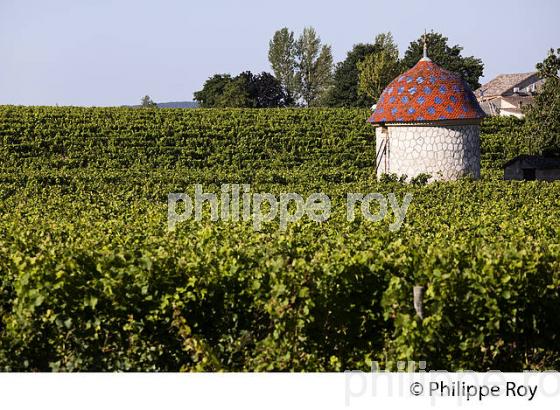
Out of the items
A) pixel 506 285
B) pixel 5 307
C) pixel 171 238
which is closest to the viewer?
pixel 506 285

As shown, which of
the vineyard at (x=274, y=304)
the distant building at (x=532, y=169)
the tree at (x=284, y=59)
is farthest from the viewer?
→ the tree at (x=284, y=59)

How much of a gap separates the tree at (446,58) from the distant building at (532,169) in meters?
46.8

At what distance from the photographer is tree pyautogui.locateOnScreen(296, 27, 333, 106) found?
105000 millimetres

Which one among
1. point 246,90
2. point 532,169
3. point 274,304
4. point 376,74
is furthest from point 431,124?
point 246,90

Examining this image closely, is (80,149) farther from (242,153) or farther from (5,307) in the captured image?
(5,307)

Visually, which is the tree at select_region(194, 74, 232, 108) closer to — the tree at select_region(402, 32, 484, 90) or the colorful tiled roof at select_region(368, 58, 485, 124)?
the tree at select_region(402, 32, 484, 90)

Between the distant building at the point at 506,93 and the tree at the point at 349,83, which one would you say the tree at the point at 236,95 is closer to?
the tree at the point at 349,83

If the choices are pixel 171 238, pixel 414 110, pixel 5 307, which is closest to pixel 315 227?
pixel 171 238

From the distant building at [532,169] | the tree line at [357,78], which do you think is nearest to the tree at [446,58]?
the tree line at [357,78]

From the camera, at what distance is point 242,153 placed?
143ft

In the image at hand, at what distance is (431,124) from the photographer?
2962 centimetres

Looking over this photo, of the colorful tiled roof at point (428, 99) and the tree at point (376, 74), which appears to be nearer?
the colorful tiled roof at point (428, 99)

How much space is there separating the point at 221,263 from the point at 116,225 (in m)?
4.84

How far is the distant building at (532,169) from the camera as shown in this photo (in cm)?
3425
